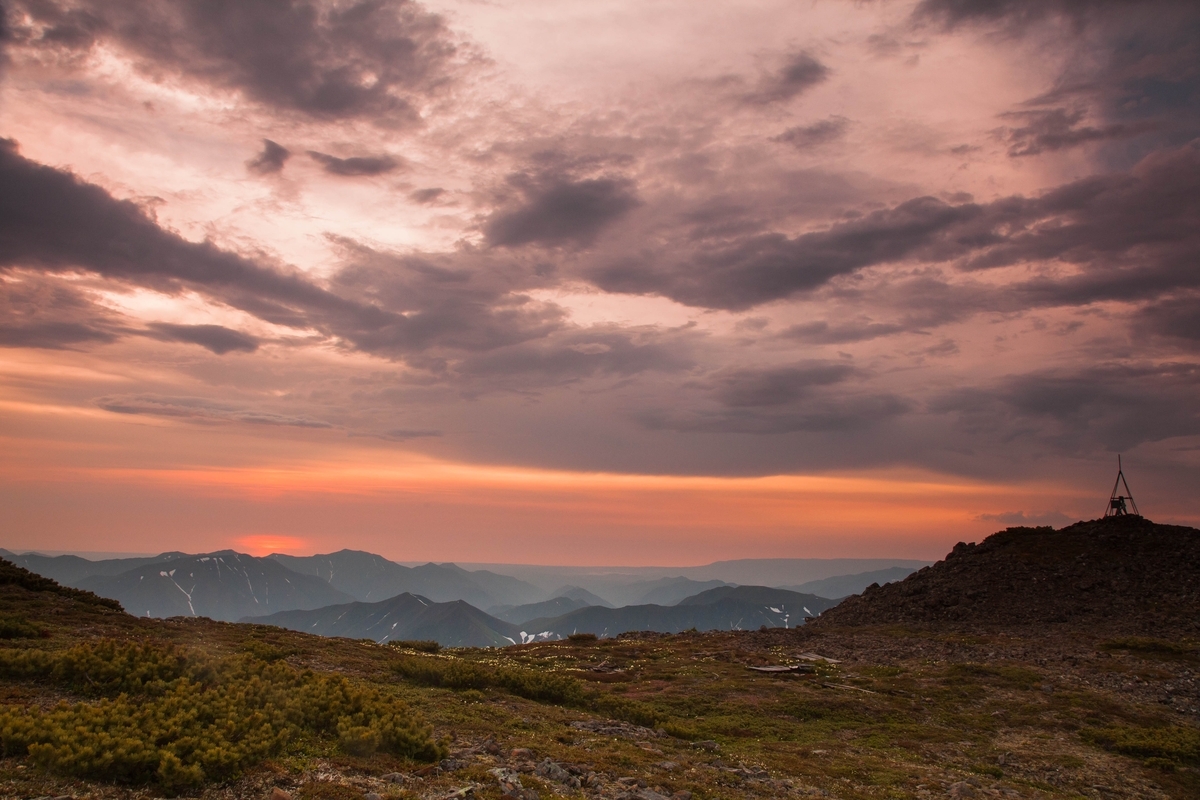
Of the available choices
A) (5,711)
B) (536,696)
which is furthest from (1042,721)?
(5,711)

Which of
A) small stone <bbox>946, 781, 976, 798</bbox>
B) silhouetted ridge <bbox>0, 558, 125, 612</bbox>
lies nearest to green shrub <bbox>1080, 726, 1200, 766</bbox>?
small stone <bbox>946, 781, 976, 798</bbox>

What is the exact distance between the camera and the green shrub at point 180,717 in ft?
46.0

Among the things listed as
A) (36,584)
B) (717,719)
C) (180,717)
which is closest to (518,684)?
(717,719)

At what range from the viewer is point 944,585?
246ft

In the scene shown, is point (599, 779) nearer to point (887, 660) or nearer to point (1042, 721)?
point (1042, 721)

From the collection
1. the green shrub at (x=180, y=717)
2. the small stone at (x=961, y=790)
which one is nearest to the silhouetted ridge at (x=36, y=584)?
the green shrub at (x=180, y=717)

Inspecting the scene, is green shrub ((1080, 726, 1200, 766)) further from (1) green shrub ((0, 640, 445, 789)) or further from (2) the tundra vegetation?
(1) green shrub ((0, 640, 445, 789))

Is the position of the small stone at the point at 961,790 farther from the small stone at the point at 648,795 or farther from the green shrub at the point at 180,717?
the green shrub at the point at 180,717

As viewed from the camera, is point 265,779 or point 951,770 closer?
point 265,779

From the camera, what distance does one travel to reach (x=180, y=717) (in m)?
16.0

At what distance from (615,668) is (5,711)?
38.5 meters

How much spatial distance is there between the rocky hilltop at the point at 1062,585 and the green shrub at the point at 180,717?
63.2 metres

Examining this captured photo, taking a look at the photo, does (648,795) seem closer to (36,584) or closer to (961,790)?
(961,790)

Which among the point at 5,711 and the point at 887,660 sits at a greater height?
the point at 5,711
